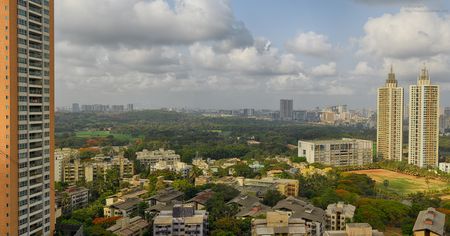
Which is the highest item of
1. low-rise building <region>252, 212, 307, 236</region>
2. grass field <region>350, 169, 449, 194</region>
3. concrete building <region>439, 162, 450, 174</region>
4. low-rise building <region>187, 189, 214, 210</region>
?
low-rise building <region>252, 212, 307, 236</region>

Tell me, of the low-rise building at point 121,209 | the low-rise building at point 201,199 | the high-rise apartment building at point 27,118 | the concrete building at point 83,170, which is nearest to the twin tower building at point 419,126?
the low-rise building at point 201,199

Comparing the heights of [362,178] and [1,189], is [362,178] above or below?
below

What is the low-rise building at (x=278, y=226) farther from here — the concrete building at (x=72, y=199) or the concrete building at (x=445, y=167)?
the concrete building at (x=445, y=167)

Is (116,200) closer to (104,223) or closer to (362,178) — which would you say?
(104,223)

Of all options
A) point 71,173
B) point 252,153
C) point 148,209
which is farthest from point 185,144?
point 148,209

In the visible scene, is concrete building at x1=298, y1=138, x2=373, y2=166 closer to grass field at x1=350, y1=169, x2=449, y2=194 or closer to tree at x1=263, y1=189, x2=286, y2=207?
grass field at x1=350, y1=169, x2=449, y2=194

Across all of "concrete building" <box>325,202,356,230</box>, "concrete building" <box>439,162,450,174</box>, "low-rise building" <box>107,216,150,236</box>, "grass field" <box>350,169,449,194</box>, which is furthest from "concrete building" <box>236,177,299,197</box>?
"concrete building" <box>439,162,450,174</box>
